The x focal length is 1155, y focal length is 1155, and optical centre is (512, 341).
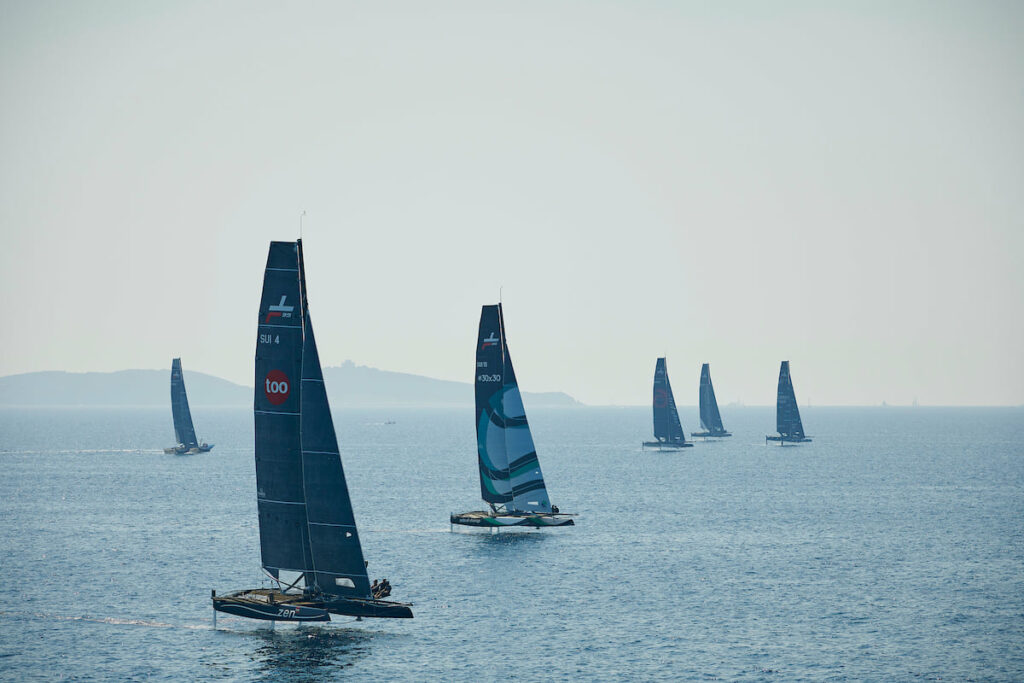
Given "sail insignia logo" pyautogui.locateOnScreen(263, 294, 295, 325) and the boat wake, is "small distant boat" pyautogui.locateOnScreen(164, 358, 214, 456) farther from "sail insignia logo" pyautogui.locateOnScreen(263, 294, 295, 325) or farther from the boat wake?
"sail insignia logo" pyautogui.locateOnScreen(263, 294, 295, 325)

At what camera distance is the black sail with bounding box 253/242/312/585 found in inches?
2146

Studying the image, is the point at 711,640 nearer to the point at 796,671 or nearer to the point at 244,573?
the point at 796,671

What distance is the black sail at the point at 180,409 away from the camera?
174000 millimetres

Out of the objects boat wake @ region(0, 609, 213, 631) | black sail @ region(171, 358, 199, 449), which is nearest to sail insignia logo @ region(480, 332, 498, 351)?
boat wake @ region(0, 609, 213, 631)

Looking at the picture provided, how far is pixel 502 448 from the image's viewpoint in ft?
294

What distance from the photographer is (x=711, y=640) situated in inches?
2306

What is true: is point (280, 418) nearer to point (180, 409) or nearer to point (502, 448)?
point (502, 448)

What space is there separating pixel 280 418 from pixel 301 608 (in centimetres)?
917

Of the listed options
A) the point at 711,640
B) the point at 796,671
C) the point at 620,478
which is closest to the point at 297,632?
the point at 711,640

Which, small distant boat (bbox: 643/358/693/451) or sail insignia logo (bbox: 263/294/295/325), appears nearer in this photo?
sail insignia logo (bbox: 263/294/295/325)

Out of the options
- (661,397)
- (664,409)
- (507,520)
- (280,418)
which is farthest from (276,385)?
(664,409)

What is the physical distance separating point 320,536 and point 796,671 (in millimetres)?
23391

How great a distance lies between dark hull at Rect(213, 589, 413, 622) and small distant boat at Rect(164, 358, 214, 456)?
12089 cm

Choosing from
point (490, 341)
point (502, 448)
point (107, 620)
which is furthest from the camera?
point (490, 341)
